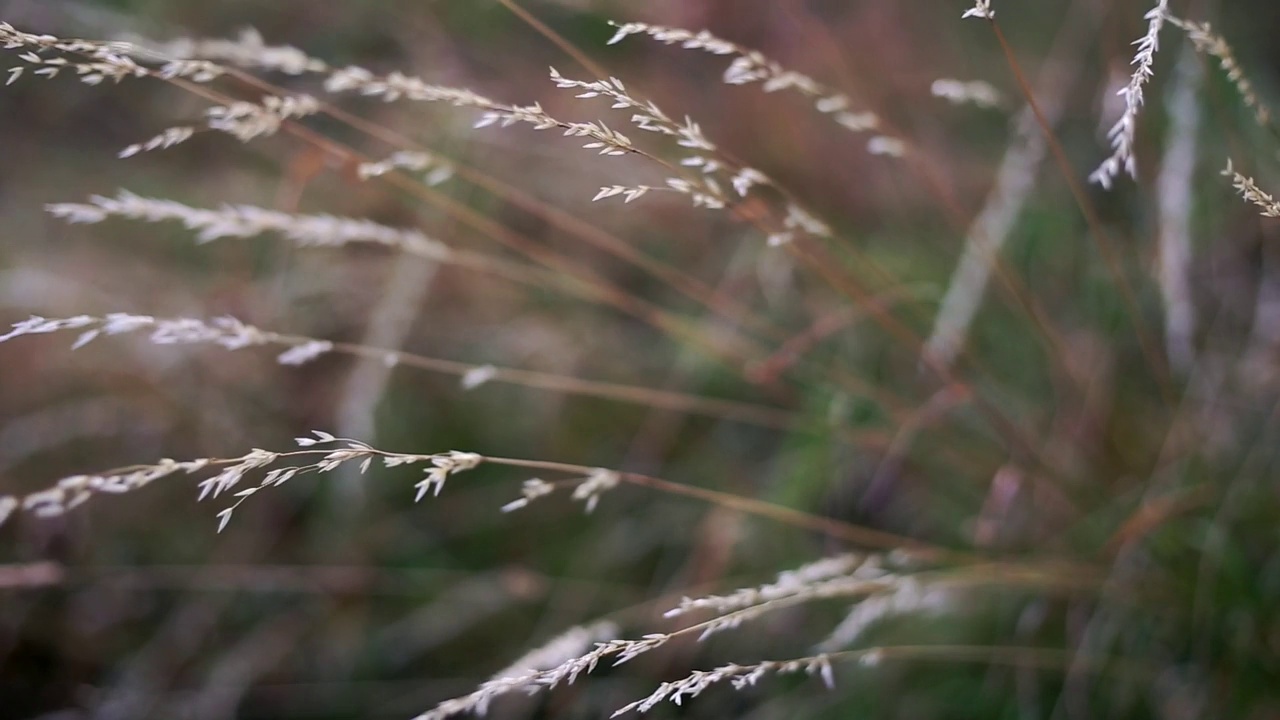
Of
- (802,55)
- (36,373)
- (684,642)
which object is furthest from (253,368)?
(802,55)

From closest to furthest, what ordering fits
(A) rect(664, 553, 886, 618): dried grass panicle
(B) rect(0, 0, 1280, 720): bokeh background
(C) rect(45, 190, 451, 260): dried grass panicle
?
1. (A) rect(664, 553, 886, 618): dried grass panicle
2. (C) rect(45, 190, 451, 260): dried grass panicle
3. (B) rect(0, 0, 1280, 720): bokeh background

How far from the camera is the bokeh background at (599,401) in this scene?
110 cm

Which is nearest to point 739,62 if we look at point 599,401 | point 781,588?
point 781,588

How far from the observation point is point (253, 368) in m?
1.46

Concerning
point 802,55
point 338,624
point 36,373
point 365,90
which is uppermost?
point 802,55

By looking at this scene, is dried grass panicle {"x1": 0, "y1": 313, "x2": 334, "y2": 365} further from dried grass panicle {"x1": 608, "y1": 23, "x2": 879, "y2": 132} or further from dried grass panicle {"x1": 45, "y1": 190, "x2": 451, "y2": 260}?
dried grass panicle {"x1": 608, "y1": 23, "x2": 879, "y2": 132}

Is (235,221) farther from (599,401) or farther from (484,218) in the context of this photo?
(599,401)


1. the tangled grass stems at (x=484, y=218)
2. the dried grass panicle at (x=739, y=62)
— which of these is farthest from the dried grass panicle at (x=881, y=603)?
the dried grass panicle at (x=739, y=62)

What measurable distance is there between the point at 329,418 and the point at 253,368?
17cm

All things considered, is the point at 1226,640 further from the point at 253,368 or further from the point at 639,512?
the point at 253,368

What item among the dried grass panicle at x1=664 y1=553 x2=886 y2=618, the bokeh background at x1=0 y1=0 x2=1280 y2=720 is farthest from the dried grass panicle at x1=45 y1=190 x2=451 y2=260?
the dried grass panicle at x1=664 y1=553 x2=886 y2=618

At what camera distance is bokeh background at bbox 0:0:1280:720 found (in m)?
1.10

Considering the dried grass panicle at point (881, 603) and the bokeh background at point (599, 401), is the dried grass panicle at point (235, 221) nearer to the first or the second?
the bokeh background at point (599, 401)

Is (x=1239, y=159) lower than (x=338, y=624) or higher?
higher
